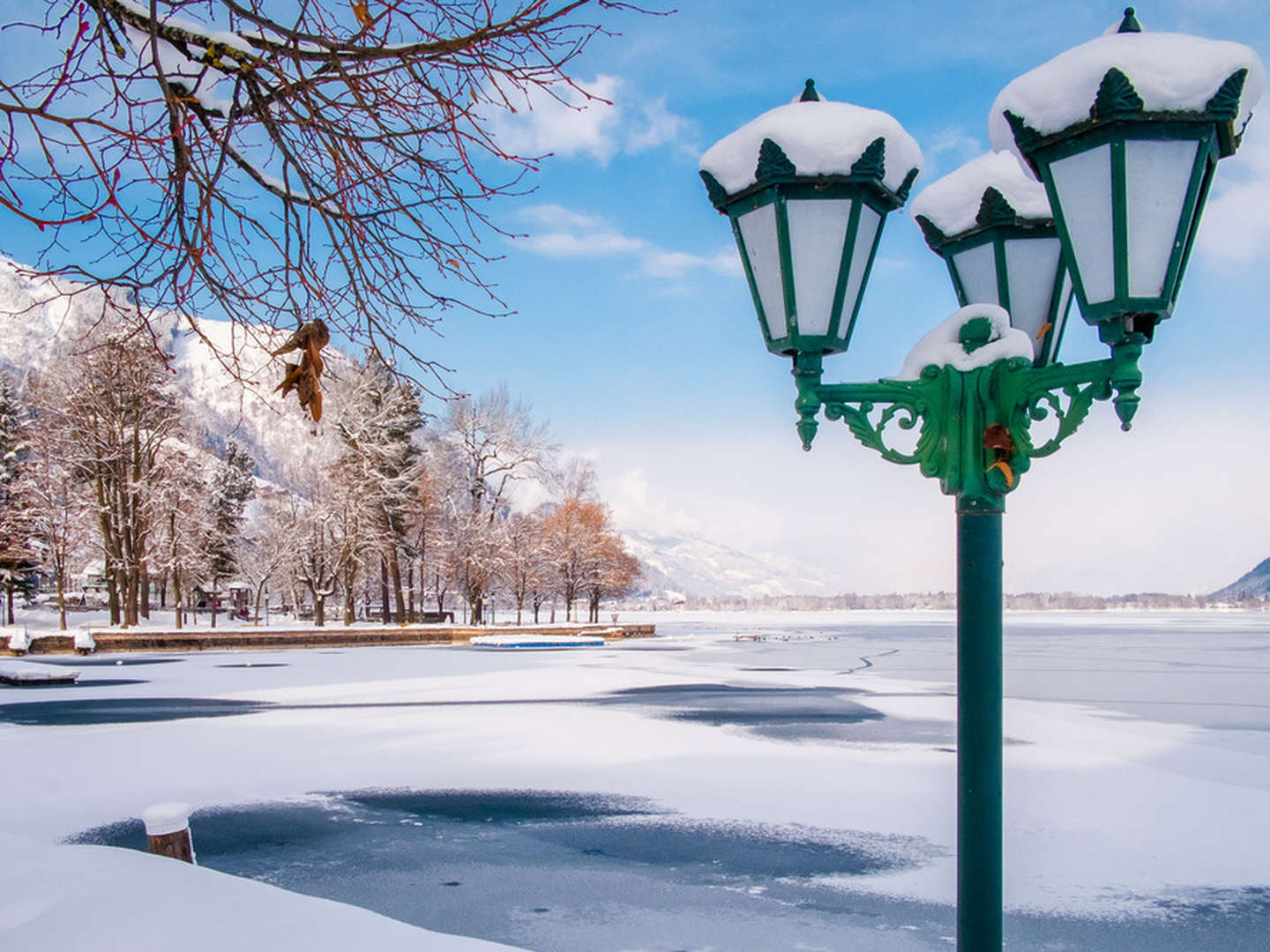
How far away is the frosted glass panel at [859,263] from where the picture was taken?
2572 mm

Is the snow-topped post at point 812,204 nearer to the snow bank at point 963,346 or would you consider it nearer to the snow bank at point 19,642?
the snow bank at point 963,346

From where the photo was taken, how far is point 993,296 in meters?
2.99

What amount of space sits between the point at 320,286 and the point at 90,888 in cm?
312

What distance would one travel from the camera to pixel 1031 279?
294cm

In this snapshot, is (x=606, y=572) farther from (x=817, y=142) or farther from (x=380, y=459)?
(x=817, y=142)

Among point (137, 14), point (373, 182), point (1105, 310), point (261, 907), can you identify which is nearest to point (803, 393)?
point (1105, 310)

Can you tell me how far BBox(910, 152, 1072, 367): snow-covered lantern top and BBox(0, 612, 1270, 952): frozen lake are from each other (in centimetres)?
429

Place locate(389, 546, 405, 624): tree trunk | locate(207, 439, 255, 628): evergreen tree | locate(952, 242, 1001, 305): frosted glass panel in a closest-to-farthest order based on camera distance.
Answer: locate(952, 242, 1001, 305): frosted glass panel, locate(389, 546, 405, 624): tree trunk, locate(207, 439, 255, 628): evergreen tree

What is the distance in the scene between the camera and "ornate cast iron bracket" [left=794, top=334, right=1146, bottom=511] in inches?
92.0

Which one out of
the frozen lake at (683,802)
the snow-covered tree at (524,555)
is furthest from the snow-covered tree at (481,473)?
the frozen lake at (683,802)

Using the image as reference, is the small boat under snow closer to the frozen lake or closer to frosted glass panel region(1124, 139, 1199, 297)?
the frozen lake

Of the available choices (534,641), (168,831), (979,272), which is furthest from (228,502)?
(979,272)

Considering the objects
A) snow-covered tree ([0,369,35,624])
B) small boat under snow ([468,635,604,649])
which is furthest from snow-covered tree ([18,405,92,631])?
small boat under snow ([468,635,604,649])

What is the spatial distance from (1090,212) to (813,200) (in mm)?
709
